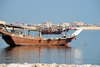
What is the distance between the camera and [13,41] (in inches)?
1650

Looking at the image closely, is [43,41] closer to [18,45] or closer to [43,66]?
[18,45]

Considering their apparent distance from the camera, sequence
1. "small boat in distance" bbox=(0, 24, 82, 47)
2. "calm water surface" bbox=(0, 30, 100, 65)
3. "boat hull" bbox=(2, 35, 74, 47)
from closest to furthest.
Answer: "calm water surface" bbox=(0, 30, 100, 65), "small boat in distance" bbox=(0, 24, 82, 47), "boat hull" bbox=(2, 35, 74, 47)

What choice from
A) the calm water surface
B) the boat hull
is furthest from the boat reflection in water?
the boat hull

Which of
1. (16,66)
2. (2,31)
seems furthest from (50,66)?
(2,31)

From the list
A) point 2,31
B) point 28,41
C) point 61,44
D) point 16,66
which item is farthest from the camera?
point 61,44

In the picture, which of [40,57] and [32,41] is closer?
[40,57]

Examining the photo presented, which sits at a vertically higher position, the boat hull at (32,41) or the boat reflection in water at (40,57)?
the boat reflection in water at (40,57)

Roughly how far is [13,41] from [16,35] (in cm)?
112

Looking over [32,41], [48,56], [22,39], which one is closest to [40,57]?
[48,56]

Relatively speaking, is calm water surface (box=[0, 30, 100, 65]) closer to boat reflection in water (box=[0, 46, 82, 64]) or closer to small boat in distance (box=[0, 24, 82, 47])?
boat reflection in water (box=[0, 46, 82, 64])

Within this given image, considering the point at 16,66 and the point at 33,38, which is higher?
the point at 16,66

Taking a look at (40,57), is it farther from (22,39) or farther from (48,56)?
(22,39)

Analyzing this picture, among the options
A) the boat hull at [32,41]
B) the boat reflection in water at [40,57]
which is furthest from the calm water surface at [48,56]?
Answer: the boat hull at [32,41]

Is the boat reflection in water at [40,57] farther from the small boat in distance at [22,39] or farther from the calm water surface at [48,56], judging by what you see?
the small boat in distance at [22,39]
